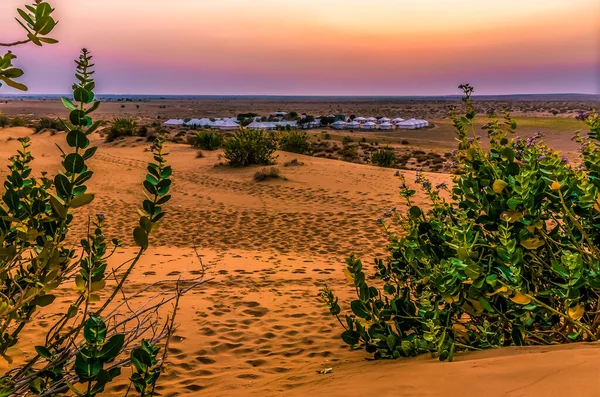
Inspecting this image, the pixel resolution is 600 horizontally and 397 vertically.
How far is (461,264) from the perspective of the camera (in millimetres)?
2611

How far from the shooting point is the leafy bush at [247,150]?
18.8 metres

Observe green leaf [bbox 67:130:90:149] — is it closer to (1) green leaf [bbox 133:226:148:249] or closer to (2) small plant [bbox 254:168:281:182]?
(1) green leaf [bbox 133:226:148:249]

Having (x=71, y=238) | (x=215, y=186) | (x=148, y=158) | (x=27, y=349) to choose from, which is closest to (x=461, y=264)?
(x=27, y=349)

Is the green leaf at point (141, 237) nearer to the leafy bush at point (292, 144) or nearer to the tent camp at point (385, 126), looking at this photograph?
the leafy bush at point (292, 144)

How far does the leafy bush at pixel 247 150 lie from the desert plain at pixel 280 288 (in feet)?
2.00

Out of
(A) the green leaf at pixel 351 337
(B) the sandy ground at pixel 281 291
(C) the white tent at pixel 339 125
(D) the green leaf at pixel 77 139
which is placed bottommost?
(B) the sandy ground at pixel 281 291

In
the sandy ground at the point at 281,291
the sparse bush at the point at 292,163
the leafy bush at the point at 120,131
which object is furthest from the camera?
the leafy bush at the point at 120,131

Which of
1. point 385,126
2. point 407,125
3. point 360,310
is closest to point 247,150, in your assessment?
point 360,310

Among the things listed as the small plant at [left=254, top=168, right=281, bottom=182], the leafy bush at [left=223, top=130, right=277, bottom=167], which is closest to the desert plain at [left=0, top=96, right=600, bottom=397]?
the small plant at [left=254, top=168, right=281, bottom=182]

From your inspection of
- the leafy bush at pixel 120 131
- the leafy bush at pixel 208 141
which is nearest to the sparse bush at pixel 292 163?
the leafy bush at pixel 208 141

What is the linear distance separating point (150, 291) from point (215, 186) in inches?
397

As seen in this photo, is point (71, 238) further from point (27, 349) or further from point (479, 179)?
point (479, 179)

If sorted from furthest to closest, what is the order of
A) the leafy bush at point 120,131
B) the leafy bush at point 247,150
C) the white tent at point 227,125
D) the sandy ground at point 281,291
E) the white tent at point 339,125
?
1. the white tent at point 339,125
2. the white tent at point 227,125
3. the leafy bush at point 120,131
4. the leafy bush at point 247,150
5. the sandy ground at point 281,291

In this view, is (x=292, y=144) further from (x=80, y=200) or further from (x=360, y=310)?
(x=80, y=200)
